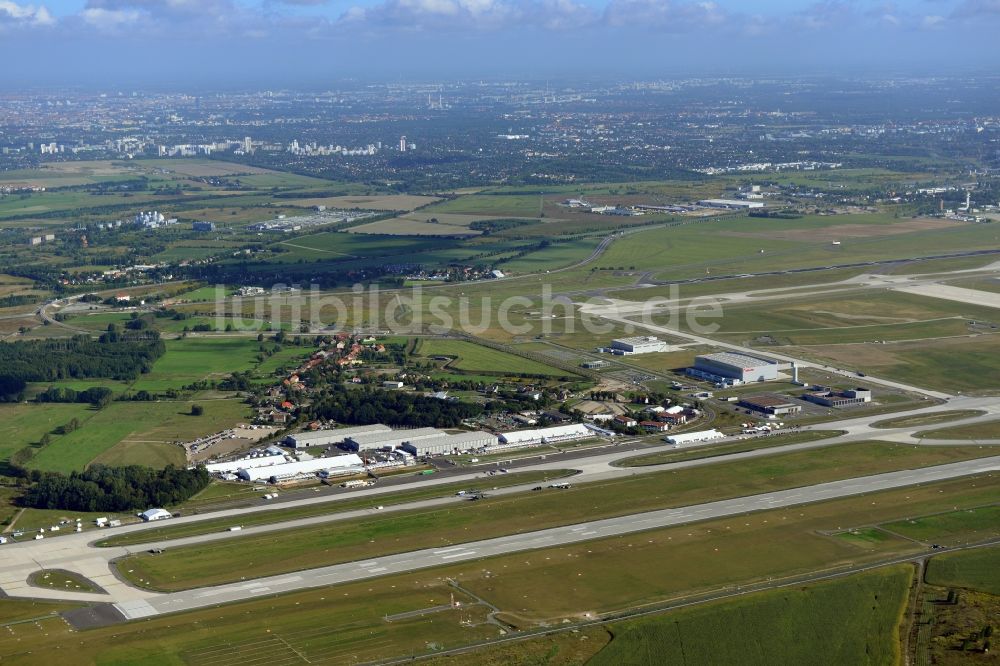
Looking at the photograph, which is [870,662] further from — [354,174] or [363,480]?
[354,174]

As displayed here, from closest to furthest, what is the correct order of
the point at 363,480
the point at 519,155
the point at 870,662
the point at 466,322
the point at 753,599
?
the point at 870,662 → the point at 753,599 → the point at 363,480 → the point at 466,322 → the point at 519,155

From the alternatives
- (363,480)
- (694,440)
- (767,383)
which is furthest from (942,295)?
(363,480)

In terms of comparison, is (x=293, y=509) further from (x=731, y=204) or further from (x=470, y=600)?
(x=731, y=204)

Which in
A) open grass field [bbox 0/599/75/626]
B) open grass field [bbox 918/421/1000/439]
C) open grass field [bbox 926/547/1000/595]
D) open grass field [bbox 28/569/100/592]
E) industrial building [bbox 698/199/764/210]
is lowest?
open grass field [bbox 918/421/1000/439]

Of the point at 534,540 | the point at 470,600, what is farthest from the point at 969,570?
the point at 470,600

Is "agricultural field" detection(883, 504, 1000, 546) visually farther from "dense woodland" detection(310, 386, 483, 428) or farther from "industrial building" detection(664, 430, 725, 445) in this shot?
"dense woodland" detection(310, 386, 483, 428)

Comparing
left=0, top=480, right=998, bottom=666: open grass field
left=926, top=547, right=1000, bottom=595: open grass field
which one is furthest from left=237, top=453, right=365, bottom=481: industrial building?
left=926, top=547, right=1000, bottom=595: open grass field
